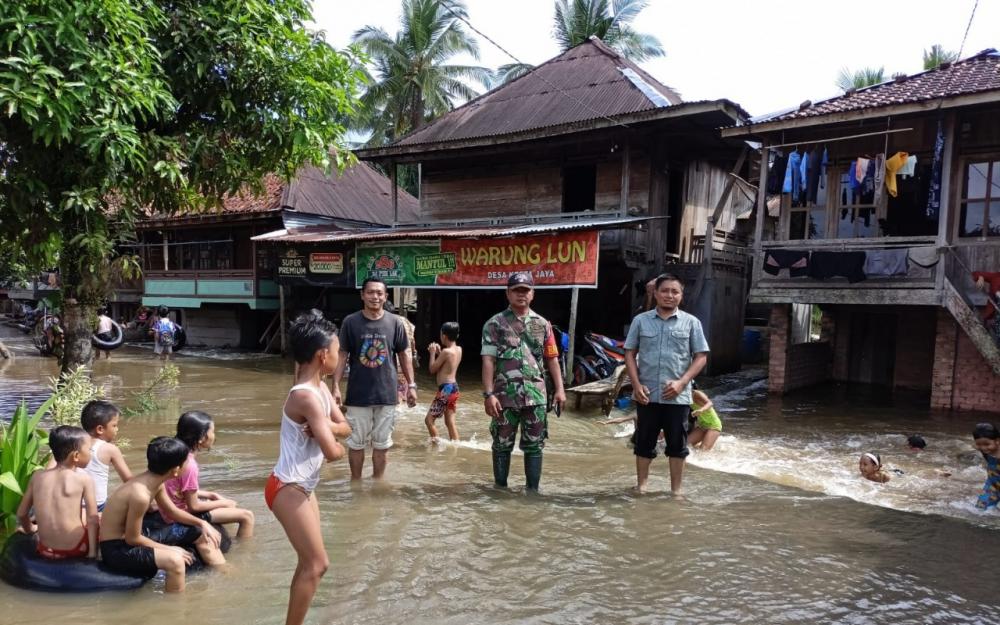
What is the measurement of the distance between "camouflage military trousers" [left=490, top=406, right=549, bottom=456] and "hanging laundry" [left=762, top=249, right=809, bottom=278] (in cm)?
768

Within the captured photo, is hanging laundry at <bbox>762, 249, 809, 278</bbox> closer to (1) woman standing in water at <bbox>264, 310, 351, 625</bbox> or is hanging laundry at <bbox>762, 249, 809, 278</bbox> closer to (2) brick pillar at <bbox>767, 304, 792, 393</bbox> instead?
(2) brick pillar at <bbox>767, 304, 792, 393</bbox>

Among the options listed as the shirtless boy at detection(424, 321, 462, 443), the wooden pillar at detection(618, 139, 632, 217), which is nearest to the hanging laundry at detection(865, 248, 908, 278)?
the wooden pillar at detection(618, 139, 632, 217)

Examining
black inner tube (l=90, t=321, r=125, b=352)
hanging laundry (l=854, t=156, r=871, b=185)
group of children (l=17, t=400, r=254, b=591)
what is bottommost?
black inner tube (l=90, t=321, r=125, b=352)

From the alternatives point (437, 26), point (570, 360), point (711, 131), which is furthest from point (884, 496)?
point (437, 26)

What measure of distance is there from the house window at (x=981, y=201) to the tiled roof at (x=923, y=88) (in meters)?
1.36

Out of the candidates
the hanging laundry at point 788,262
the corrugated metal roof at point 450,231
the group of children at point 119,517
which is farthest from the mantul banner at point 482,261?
the group of children at point 119,517

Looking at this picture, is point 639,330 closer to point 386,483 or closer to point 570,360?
point 386,483

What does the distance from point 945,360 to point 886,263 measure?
1.85m

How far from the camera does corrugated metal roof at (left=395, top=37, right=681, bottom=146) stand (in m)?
16.0

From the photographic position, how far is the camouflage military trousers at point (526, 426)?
5.61 metres

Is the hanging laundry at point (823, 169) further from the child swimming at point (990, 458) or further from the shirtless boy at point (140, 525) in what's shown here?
the shirtless boy at point (140, 525)

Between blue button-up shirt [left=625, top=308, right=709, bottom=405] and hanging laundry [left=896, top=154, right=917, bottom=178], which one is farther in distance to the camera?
hanging laundry [left=896, top=154, right=917, bottom=178]

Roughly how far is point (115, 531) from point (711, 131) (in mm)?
13855

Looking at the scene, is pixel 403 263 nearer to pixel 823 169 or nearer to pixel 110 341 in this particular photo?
pixel 110 341
